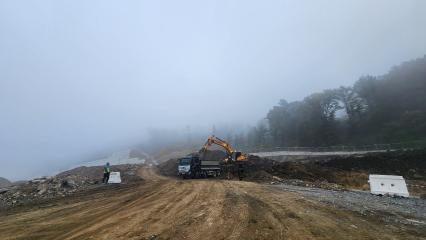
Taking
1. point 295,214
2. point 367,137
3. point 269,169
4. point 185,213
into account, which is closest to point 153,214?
point 185,213

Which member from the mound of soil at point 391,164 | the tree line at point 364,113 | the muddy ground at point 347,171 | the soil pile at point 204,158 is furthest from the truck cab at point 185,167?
the tree line at point 364,113

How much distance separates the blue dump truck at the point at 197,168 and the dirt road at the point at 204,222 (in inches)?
852

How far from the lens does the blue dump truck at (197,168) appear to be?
39.8m

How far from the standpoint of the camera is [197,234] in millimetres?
10758

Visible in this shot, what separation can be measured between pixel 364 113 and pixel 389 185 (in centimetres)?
6862

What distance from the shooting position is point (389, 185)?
2030cm

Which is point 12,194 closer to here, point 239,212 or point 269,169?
point 239,212

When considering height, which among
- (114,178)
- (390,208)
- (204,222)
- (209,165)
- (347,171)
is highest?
(209,165)

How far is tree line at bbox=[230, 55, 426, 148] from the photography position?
243 feet

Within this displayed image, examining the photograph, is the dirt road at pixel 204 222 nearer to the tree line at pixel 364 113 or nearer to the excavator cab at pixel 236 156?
the excavator cab at pixel 236 156

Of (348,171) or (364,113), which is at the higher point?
(364,113)

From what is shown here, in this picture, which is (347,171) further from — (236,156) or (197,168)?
(197,168)

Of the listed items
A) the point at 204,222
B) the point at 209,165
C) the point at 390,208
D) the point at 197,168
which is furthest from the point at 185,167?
the point at 204,222

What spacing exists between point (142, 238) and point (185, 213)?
13.1 ft
